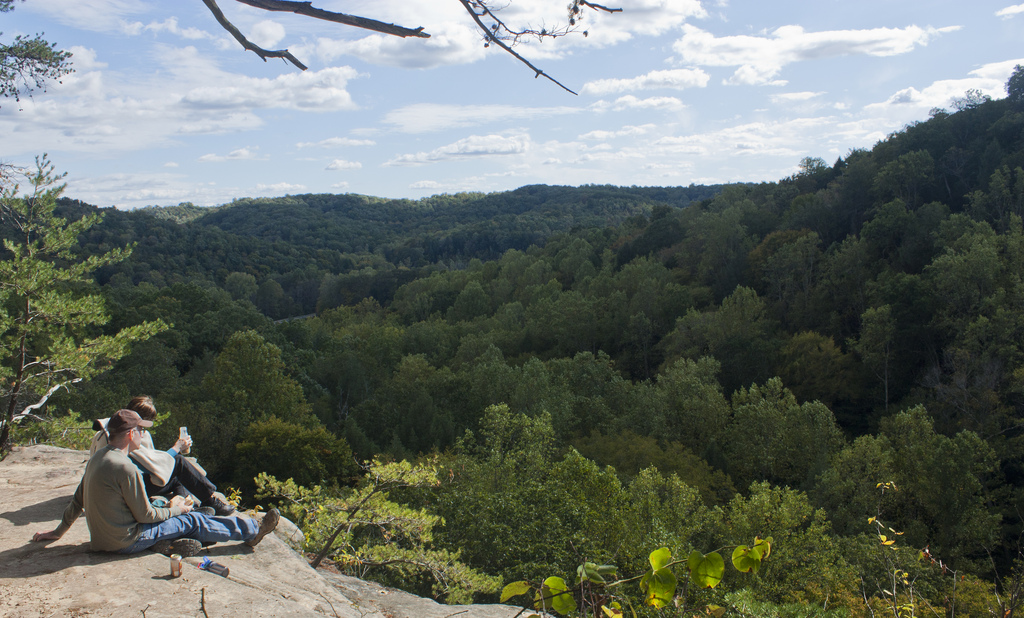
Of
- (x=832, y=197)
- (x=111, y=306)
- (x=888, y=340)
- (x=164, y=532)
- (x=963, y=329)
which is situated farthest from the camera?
(x=832, y=197)

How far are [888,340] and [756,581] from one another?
1051 inches

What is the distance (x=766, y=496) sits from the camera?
20094mm

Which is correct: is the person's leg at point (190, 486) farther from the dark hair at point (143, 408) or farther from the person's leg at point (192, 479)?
the dark hair at point (143, 408)

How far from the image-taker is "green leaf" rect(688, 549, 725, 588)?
2.05m

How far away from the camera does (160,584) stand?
537cm

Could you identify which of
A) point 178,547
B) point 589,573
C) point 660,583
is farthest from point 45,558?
point 660,583

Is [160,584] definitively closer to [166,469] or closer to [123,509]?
[123,509]

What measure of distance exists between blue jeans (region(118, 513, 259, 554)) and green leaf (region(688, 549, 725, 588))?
5.54 metres

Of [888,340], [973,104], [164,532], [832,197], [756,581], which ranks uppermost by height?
[973,104]

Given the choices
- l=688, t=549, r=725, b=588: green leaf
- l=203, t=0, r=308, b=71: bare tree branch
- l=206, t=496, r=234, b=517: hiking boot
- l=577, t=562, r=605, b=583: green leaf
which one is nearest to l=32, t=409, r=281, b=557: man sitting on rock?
l=206, t=496, r=234, b=517: hiking boot

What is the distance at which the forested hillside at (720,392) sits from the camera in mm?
17297

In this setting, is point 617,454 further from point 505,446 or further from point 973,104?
point 973,104

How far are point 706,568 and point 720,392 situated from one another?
36192mm

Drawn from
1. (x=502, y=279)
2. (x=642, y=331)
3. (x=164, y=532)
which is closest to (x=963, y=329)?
(x=642, y=331)
